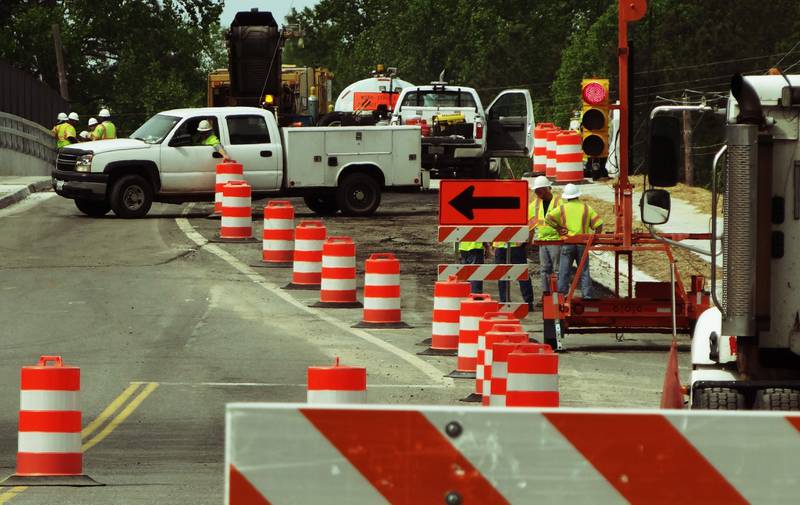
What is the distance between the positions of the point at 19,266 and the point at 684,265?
29.5ft

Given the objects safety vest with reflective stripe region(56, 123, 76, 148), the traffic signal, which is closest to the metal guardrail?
safety vest with reflective stripe region(56, 123, 76, 148)

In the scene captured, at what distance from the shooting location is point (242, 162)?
3173 centimetres

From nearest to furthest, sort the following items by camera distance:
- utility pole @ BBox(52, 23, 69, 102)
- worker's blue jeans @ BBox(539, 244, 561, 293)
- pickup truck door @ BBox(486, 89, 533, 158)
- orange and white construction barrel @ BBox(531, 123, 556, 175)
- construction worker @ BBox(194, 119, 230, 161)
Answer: worker's blue jeans @ BBox(539, 244, 561, 293) < construction worker @ BBox(194, 119, 230, 161) < orange and white construction barrel @ BBox(531, 123, 556, 175) < pickup truck door @ BBox(486, 89, 533, 158) < utility pole @ BBox(52, 23, 69, 102)

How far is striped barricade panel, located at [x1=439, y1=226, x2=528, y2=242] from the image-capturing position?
1659 cm

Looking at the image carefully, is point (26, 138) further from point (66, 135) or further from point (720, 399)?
point (720, 399)

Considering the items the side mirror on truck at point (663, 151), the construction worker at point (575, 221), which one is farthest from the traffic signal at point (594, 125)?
the side mirror on truck at point (663, 151)

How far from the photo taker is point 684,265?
24281 mm

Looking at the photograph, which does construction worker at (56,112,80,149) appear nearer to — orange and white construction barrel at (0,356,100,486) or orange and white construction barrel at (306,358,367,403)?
orange and white construction barrel at (0,356,100,486)

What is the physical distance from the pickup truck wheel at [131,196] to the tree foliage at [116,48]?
4729 cm

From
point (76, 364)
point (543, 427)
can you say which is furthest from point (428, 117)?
point (543, 427)

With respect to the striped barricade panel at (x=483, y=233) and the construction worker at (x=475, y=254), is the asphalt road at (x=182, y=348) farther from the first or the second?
the striped barricade panel at (x=483, y=233)

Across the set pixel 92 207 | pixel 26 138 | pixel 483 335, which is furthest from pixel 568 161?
pixel 483 335

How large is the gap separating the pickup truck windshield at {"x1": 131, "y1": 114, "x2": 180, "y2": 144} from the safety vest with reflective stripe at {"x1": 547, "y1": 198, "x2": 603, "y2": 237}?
13040 millimetres

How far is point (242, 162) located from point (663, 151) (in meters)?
24.1
